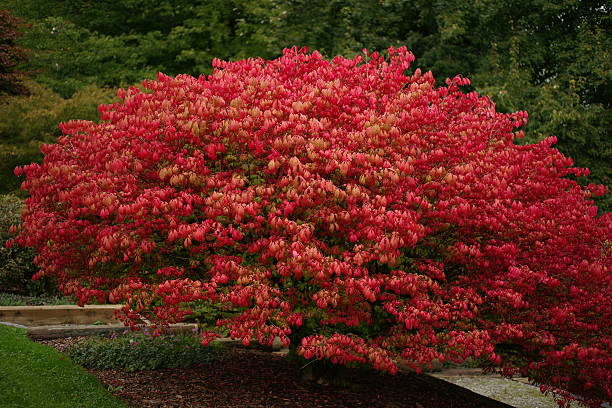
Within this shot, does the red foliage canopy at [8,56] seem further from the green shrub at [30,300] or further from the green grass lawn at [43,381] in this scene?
the green grass lawn at [43,381]

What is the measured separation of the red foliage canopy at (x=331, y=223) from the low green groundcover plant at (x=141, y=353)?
215 cm

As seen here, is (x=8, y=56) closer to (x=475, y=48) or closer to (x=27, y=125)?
(x=27, y=125)

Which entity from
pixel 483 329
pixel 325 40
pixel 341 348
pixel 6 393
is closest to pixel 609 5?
pixel 325 40

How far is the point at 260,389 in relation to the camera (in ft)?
26.6

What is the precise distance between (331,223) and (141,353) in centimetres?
446

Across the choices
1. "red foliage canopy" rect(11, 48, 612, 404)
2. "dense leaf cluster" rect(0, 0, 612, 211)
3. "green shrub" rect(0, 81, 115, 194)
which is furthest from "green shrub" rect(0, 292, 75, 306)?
"dense leaf cluster" rect(0, 0, 612, 211)

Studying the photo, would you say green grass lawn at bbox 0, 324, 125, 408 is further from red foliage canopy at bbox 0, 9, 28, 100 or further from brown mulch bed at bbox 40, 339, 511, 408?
red foliage canopy at bbox 0, 9, 28, 100

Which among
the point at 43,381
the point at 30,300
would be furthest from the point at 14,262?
the point at 43,381

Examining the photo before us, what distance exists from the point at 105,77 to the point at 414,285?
19.6 meters

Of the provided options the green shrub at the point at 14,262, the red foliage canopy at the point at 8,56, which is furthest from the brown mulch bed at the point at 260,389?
the red foliage canopy at the point at 8,56

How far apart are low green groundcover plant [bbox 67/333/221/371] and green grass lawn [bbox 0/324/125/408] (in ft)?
2.74

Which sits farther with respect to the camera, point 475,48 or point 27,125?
point 475,48

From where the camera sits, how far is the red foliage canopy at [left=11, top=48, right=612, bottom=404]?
19.8 ft

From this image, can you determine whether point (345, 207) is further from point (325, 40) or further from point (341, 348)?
point (325, 40)
